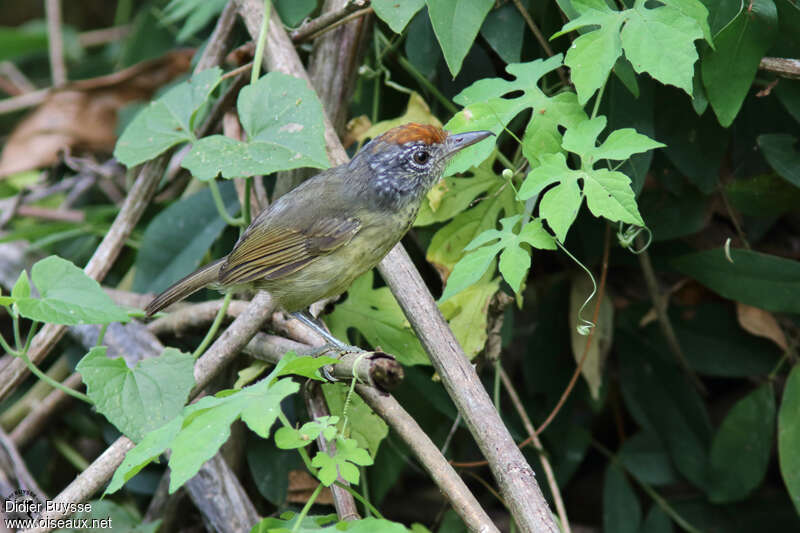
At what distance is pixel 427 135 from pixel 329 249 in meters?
0.54

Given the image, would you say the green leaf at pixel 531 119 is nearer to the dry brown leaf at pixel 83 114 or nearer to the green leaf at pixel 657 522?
the green leaf at pixel 657 522

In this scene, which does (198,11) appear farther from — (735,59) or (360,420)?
(735,59)

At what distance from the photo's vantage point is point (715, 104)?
104 inches

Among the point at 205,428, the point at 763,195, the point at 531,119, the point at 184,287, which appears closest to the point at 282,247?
the point at 184,287

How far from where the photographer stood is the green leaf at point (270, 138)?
2609mm

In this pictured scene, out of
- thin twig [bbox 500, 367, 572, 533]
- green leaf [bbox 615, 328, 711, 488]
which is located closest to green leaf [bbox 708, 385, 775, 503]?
green leaf [bbox 615, 328, 711, 488]

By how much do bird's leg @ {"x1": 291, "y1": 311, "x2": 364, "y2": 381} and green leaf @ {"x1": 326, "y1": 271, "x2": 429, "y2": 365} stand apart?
103 mm

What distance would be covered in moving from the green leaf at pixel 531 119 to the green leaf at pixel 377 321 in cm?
66

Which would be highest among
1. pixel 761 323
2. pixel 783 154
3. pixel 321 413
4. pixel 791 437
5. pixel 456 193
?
pixel 456 193

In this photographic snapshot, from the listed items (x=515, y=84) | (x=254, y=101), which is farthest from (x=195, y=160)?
(x=515, y=84)

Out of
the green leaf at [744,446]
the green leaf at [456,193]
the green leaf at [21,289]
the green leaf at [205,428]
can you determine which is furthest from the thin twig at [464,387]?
the green leaf at [744,446]

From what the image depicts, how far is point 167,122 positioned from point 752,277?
2203mm

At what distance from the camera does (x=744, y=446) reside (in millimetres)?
3186

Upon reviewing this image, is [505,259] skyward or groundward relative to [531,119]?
groundward
